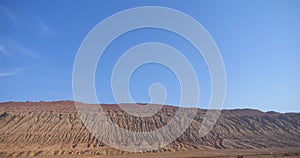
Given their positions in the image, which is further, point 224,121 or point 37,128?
point 224,121

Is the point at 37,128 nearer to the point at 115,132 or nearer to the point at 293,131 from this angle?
the point at 115,132

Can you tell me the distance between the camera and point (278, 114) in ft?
357

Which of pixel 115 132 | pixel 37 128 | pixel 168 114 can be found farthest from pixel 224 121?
pixel 37 128

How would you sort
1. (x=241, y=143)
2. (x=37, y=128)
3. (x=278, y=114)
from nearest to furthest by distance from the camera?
1. (x=241, y=143)
2. (x=37, y=128)
3. (x=278, y=114)

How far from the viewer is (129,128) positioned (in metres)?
95.8

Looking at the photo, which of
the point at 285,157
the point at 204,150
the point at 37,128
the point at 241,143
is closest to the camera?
the point at 285,157

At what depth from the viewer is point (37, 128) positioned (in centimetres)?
9112

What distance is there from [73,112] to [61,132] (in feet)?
45.6

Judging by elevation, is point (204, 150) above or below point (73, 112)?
below

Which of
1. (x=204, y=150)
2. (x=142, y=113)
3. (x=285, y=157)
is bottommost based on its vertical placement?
(x=285, y=157)

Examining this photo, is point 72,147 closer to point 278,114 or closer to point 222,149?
point 222,149

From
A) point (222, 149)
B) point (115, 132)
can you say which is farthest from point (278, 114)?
point (115, 132)

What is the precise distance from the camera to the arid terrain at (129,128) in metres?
78.4

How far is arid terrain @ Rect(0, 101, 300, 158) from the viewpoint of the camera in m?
78.4
